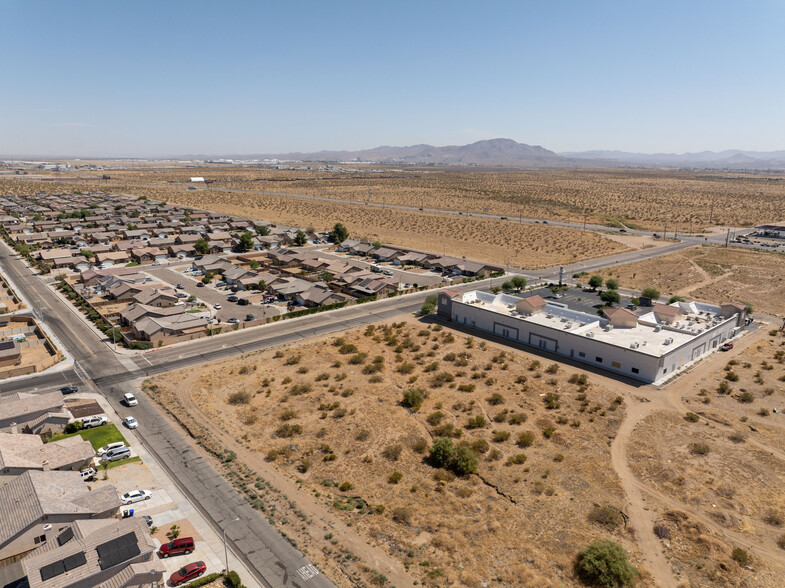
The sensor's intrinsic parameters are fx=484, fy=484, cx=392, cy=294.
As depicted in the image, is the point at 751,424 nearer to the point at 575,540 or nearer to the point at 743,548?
the point at 743,548

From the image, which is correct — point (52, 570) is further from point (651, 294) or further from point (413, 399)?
point (651, 294)

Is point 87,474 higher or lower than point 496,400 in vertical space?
higher

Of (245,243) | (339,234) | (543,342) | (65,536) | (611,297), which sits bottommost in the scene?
(543,342)

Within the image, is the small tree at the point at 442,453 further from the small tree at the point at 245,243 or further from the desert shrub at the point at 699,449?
the small tree at the point at 245,243

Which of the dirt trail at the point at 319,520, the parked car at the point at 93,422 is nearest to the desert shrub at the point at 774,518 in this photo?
the dirt trail at the point at 319,520

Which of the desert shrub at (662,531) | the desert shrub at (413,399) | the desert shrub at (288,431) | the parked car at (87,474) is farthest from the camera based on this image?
the desert shrub at (413,399)

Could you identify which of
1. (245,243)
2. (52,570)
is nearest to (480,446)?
(52,570)

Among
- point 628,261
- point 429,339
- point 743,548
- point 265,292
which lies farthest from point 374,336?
point 628,261
